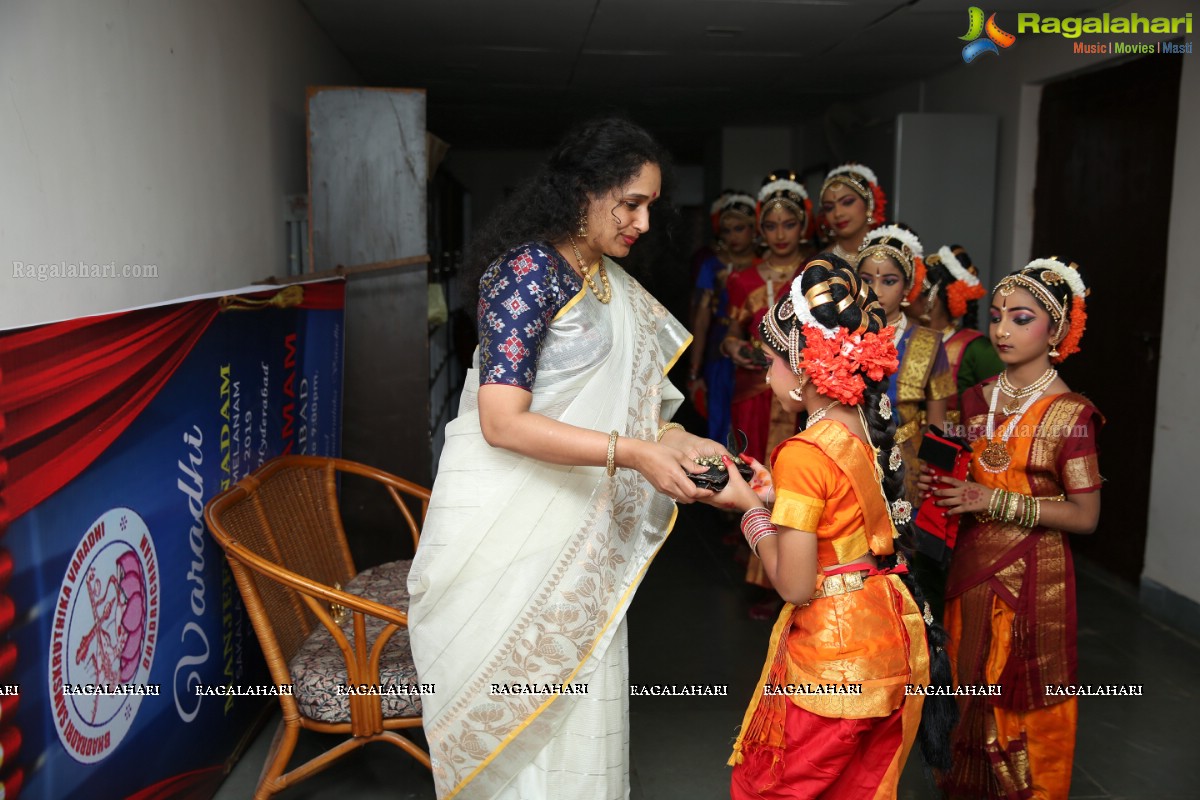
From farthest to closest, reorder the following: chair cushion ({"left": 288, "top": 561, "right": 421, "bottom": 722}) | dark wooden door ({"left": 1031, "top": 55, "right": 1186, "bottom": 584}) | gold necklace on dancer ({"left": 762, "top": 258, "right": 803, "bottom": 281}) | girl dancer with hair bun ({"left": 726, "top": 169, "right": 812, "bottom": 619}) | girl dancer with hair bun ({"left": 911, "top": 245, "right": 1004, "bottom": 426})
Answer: gold necklace on dancer ({"left": 762, "top": 258, "right": 803, "bottom": 281}) → girl dancer with hair bun ({"left": 726, "top": 169, "right": 812, "bottom": 619}) → dark wooden door ({"left": 1031, "top": 55, "right": 1186, "bottom": 584}) → girl dancer with hair bun ({"left": 911, "top": 245, "right": 1004, "bottom": 426}) → chair cushion ({"left": 288, "top": 561, "right": 421, "bottom": 722})

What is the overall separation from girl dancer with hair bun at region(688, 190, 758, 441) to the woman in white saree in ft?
10.0

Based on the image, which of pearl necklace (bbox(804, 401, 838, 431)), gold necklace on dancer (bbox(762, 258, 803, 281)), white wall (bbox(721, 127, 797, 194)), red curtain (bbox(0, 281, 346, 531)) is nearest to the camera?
red curtain (bbox(0, 281, 346, 531))

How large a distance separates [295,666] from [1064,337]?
6.34ft

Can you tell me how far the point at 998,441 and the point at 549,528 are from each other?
113 centimetres

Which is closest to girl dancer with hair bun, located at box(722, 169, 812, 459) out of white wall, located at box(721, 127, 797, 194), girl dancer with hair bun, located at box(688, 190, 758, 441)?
girl dancer with hair bun, located at box(688, 190, 758, 441)

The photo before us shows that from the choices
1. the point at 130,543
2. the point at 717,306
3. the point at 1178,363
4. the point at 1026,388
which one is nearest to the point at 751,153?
the point at 717,306

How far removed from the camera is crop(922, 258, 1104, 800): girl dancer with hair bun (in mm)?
2178

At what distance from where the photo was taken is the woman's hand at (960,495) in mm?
2178

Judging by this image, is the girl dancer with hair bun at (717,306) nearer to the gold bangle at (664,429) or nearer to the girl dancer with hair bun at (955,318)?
the girl dancer with hair bun at (955,318)

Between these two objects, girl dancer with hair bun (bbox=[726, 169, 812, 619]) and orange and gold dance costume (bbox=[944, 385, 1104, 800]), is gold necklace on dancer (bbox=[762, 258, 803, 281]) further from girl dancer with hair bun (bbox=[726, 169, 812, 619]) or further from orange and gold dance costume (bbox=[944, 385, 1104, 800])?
orange and gold dance costume (bbox=[944, 385, 1104, 800])

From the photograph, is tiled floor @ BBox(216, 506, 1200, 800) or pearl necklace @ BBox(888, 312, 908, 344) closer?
tiled floor @ BBox(216, 506, 1200, 800)

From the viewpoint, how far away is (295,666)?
2.22m

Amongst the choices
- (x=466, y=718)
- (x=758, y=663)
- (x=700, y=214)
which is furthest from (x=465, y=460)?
(x=700, y=214)

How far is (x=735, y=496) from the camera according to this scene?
1684 mm
